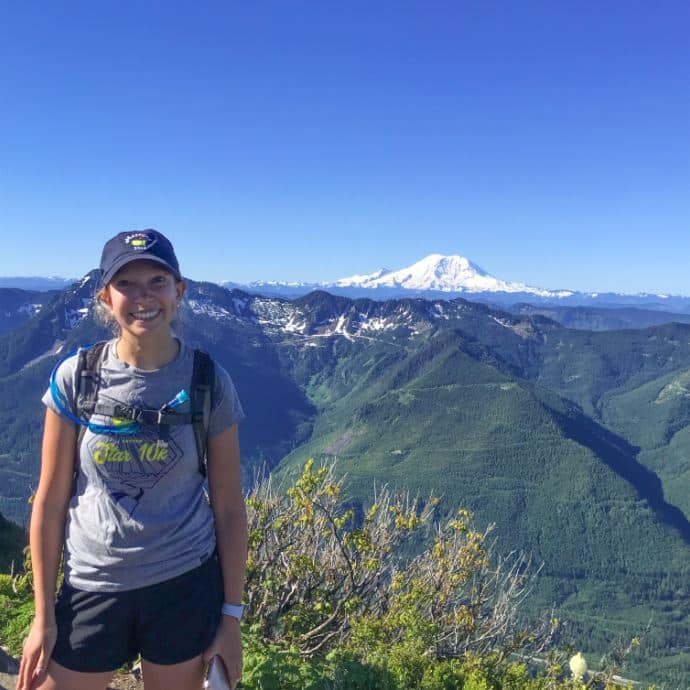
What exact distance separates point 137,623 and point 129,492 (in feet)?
2.71

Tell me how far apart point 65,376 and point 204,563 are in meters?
1.44

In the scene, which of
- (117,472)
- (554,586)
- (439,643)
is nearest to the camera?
(117,472)

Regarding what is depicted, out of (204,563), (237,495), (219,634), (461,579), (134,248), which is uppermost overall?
(134,248)

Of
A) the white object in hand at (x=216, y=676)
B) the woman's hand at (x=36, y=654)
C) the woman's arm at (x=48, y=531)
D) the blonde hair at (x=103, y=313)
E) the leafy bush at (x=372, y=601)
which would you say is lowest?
the leafy bush at (x=372, y=601)

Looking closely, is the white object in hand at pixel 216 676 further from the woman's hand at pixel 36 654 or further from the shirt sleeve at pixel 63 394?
the shirt sleeve at pixel 63 394

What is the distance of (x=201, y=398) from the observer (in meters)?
3.40

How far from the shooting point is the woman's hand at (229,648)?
3.55 m

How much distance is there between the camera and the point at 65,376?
332cm

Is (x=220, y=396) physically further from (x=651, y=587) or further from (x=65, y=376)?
(x=651, y=587)

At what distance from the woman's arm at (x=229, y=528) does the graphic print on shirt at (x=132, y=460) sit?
0.30 m

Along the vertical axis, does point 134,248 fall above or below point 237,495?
above

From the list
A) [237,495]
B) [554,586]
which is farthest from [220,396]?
[554,586]

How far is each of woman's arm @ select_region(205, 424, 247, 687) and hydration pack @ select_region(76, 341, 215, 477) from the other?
11cm

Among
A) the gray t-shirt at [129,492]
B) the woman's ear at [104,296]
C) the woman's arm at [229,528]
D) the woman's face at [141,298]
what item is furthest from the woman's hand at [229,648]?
the woman's ear at [104,296]
